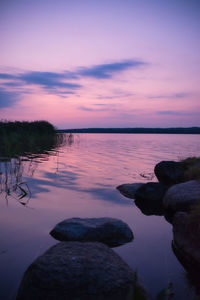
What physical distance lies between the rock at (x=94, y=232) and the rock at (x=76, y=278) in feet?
4.72

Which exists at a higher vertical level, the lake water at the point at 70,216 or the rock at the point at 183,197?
the rock at the point at 183,197

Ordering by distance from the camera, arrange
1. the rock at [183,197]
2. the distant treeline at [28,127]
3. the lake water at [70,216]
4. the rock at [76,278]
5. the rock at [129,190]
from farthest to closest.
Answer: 1. the distant treeline at [28,127]
2. the rock at [129,190]
3. the rock at [183,197]
4. the lake water at [70,216]
5. the rock at [76,278]

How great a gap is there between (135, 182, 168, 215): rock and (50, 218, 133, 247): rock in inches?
102

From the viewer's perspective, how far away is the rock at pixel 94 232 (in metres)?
5.03

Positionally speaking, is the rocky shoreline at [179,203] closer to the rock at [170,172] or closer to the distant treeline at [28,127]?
the rock at [170,172]

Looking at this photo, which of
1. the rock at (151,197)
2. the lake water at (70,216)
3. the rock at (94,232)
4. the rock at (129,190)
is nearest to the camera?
the lake water at (70,216)

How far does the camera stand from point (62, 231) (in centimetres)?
517


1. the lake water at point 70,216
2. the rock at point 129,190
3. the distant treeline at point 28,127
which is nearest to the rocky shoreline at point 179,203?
the rock at point 129,190

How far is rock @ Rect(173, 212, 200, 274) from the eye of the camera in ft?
13.8

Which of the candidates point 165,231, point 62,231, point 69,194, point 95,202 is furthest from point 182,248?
point 69,194

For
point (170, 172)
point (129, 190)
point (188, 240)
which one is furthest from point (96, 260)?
point (170, 172)

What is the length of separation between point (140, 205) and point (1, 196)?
4.69m

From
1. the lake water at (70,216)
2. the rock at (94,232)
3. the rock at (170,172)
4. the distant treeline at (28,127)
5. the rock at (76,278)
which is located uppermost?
the distant treeline at (28,127)

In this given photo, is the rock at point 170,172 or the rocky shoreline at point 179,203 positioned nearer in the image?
the rocky shoreline at point 179,203
